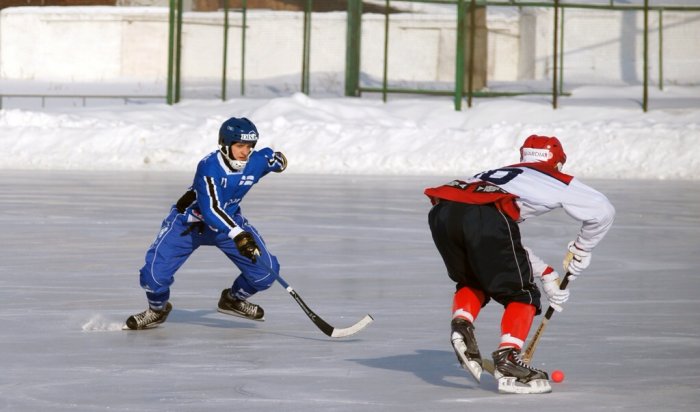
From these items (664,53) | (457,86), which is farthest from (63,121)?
(664,53)

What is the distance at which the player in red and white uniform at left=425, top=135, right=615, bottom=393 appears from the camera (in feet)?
17.6

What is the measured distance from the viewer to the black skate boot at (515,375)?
211 inches

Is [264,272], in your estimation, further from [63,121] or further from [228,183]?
[63,121]

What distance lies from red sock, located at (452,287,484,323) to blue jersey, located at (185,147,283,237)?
4.87ft

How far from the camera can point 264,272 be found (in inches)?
289

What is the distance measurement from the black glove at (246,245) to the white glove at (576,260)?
170 cm

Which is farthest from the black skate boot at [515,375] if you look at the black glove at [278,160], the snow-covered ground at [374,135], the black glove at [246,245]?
the snow-covered ground at [374,135]

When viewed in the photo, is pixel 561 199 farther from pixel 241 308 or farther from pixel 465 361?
pixel 241 308

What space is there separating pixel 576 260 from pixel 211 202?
6.63ft

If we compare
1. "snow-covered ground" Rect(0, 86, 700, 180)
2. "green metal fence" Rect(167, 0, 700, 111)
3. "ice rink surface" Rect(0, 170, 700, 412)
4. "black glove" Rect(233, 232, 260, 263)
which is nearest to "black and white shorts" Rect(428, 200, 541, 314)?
"ice rink surface" Rect(0, 170, 700, 412)

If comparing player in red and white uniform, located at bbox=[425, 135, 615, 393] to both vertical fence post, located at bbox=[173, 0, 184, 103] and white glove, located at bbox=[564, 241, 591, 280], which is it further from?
vertical fence post, located at bbox=[173, 0, 184, 103]

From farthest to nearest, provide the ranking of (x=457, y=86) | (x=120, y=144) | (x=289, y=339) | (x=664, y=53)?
1. (x=664, y=53)
2. (x=457, y=86)
3. (x=120, y=144)
4. (x=289, y=339)

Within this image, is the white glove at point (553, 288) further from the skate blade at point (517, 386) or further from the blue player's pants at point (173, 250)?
the blue player's pants at point (173, 250)

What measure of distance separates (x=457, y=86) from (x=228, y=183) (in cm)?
1620
